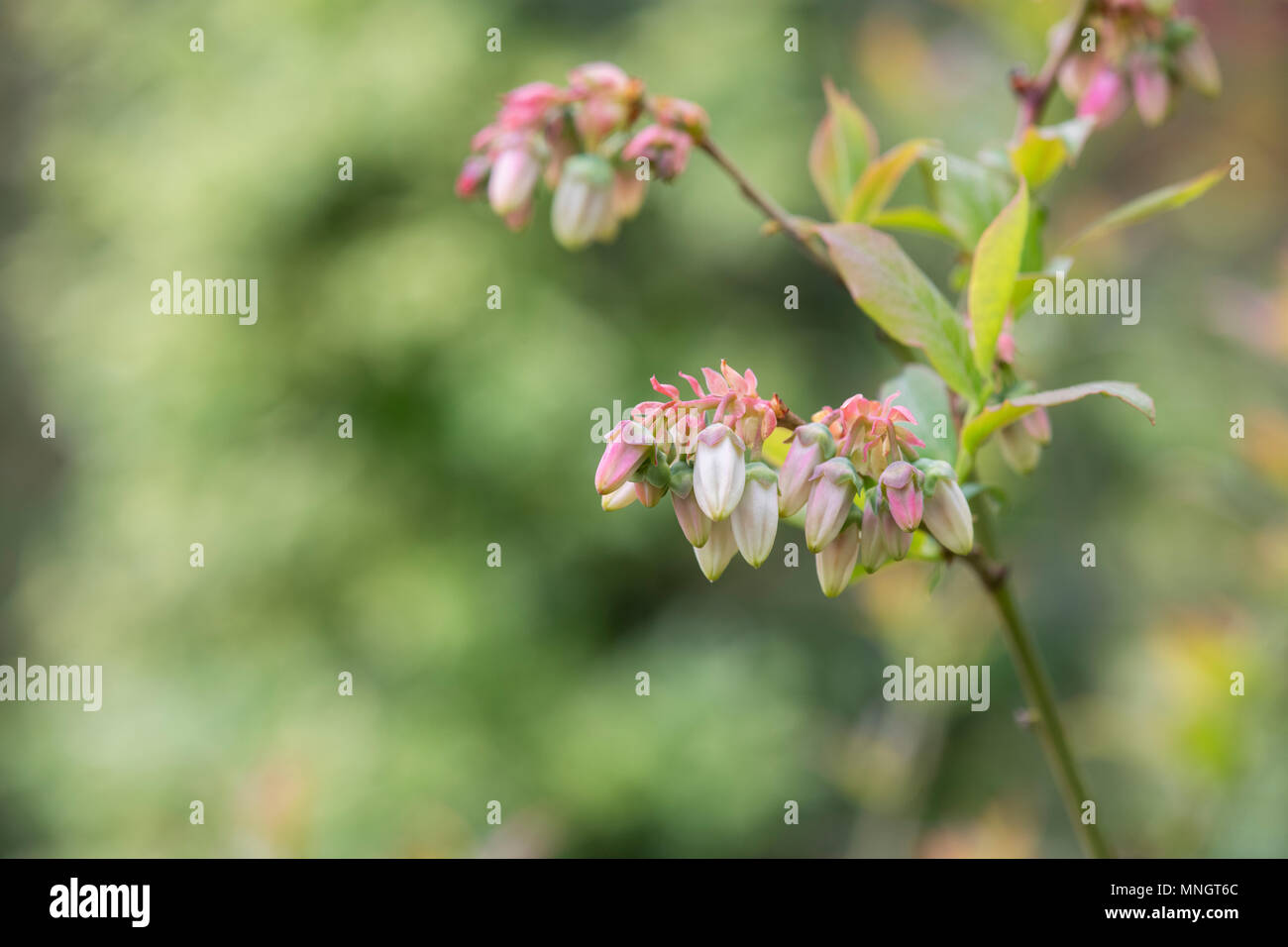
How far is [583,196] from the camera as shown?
80 centimetres

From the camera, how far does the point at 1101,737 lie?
166 centimetres

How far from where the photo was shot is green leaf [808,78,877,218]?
778 millimetres

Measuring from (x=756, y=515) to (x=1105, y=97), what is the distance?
1.57ft

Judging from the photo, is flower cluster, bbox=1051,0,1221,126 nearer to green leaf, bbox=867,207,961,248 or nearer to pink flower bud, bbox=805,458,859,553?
green leaf, bbox=867,207,961,248

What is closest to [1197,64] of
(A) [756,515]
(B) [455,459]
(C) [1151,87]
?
(C) [1151,87]

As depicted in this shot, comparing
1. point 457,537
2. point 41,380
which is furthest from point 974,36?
point 41,380

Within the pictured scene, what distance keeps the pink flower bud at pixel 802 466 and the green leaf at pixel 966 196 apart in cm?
22

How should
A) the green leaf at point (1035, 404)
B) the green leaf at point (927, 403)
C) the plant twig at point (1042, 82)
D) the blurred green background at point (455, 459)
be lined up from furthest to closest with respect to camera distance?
the blurred green background at point (455, 459), the plant twig at point (1042, 82), the green leaf at point (927, 403), the green leaf at point (1035, 404)

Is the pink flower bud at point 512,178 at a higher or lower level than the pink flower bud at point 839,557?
higher

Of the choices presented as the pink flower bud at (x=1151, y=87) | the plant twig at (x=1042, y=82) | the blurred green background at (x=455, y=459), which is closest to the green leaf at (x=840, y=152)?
the plant twig at (x=1042, y=82)

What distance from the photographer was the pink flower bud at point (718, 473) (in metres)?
0.58

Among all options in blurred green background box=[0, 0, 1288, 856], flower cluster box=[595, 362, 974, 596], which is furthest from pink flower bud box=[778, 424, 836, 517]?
blurred green background box=[0, 0, 1288, 856]

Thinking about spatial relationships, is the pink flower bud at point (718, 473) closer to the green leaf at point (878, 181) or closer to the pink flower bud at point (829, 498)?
the pink flower bud at point (829, 498)

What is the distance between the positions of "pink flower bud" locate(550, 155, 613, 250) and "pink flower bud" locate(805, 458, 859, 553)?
0.33m
